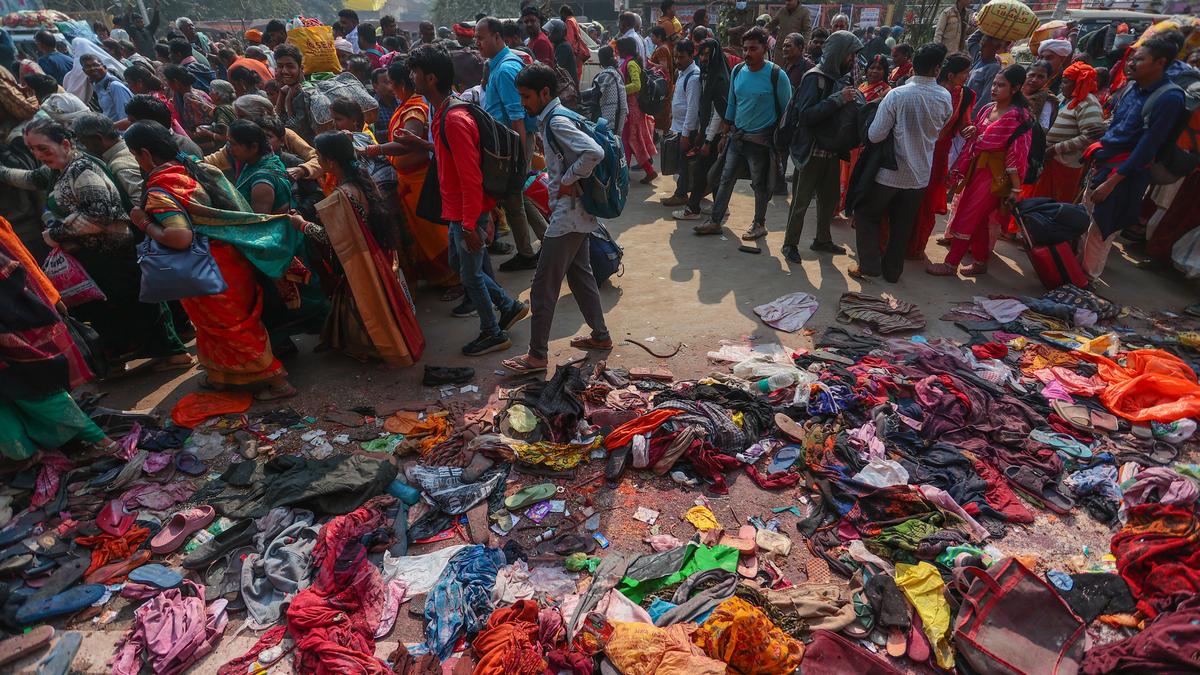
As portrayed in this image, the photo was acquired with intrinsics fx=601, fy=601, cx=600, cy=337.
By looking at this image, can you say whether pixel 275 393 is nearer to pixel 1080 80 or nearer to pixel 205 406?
pixel 205 406

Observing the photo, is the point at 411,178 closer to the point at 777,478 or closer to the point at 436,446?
the point at 436,446

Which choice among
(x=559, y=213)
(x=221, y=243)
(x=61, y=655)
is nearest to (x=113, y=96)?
(x=221, y=243)

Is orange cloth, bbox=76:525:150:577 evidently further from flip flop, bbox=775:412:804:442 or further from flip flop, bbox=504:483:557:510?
flip flop, bbox=775:412:804:442

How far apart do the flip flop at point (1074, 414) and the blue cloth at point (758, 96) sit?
3.59 metres

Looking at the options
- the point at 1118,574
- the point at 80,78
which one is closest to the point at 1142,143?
the point at 1118,574

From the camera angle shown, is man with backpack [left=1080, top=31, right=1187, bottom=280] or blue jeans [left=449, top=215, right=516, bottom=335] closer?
blue jeans [left=449, top=215, right=516, bottom=335]

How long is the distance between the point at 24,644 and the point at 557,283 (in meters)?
3.20

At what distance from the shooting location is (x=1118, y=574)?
2.83 metres

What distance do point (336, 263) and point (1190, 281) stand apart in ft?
25.9

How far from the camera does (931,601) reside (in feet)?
8.77

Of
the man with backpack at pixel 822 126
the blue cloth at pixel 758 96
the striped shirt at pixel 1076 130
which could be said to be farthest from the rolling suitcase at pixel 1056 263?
the blue cloth at pixel 758 96

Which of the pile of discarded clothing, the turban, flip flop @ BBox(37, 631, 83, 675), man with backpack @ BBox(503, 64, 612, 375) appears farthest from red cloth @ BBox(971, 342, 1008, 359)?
flip flop @ BBox(37, 631, 83, 675)

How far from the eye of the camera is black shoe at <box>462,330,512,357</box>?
4.74 m

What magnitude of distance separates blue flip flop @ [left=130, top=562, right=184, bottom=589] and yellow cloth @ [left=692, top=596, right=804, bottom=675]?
7.98 feet
